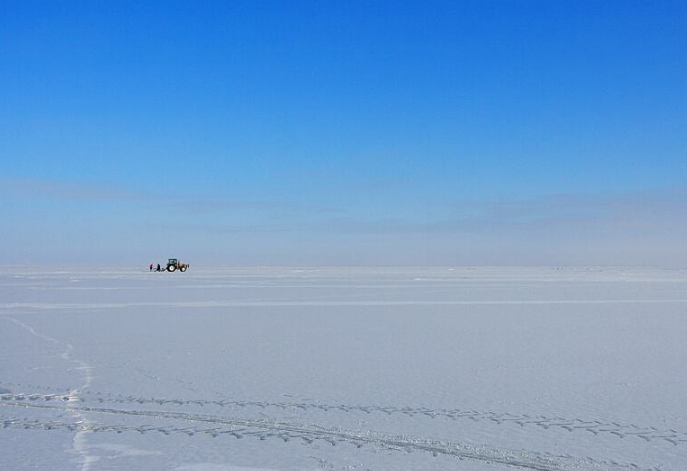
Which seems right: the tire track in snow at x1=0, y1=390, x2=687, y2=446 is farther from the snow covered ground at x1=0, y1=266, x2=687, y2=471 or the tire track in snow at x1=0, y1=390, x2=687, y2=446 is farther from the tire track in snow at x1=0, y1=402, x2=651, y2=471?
the tire track in snow at x1=0, y1=402, x2=651, y2=471

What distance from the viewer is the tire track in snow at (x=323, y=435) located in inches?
172

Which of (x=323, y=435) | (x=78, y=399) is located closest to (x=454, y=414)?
(x=323, y=435)

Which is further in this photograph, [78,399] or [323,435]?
[78,399]

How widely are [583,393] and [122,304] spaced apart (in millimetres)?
14441

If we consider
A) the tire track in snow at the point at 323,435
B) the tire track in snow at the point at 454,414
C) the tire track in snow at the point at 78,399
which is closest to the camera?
the tire track in snow at the point at 323,435

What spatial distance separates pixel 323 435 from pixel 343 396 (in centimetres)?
131

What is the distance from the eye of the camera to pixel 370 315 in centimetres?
1472

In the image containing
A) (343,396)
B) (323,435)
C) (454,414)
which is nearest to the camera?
(323,435)

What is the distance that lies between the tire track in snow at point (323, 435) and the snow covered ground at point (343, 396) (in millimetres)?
18

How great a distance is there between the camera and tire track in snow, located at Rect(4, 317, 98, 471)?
4.48 m

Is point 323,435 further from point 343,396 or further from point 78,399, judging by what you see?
point 78,399

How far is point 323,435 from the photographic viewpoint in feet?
16.5

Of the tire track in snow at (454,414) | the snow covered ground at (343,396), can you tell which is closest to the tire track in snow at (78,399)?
the snow covered ground at (343,396)

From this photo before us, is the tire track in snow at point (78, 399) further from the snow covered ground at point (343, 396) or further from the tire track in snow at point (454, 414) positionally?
the tire track in snow at point (454, 414)
